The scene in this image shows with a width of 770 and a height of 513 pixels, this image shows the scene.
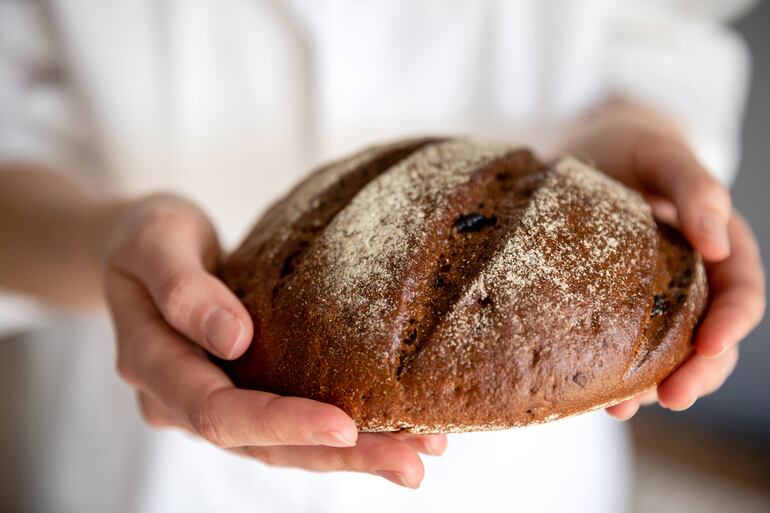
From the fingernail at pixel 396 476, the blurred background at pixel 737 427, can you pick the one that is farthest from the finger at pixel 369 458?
the blurred background at pixel 737 427

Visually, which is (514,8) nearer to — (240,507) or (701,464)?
(240,507)

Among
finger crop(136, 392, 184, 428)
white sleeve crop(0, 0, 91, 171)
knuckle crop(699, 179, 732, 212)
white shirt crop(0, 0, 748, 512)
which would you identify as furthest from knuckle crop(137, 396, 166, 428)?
knuckle crop(699, 179, 732, 212)

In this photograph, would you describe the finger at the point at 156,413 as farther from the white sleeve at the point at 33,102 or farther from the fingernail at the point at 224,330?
the white sleeve at the point at 33,102

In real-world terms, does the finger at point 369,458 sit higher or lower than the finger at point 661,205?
lower

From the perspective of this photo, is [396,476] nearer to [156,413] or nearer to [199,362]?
[199,362]

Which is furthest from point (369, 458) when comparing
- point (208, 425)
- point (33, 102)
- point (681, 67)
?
point (681, 67)

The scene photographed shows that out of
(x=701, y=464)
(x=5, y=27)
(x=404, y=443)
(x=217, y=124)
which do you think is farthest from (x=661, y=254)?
(x=701, y=464)

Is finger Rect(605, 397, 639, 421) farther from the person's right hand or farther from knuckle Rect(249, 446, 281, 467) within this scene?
knuckle Rect(249, 446, 281, 467)
